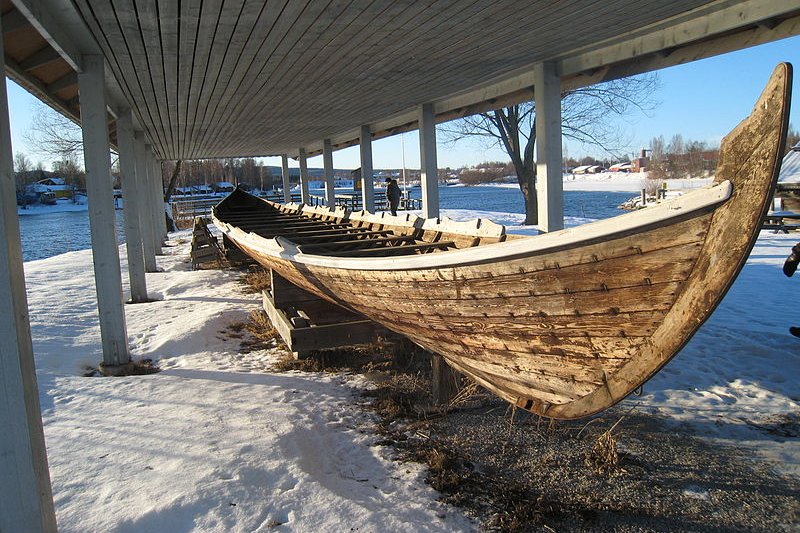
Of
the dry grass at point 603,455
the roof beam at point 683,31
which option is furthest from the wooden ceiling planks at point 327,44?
the dry grass at point 603,455

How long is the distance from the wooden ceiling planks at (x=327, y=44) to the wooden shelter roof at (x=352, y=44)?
21 millimetres

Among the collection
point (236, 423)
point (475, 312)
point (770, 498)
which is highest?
point (475, 312)

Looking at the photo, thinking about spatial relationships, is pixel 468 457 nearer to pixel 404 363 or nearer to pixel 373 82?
pixel 404 363

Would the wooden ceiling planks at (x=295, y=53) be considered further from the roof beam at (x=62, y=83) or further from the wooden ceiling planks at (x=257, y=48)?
the roof beam at (x=62, y=83)

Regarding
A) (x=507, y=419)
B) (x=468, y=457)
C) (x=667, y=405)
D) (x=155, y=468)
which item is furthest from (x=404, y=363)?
(x=155, y=468)

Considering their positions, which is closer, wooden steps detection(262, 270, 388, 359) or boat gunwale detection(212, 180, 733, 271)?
boat gunwale detection(212, 180, 733, 271)

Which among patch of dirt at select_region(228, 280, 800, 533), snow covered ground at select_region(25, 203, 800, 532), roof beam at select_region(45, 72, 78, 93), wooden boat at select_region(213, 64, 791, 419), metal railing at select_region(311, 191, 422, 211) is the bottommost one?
patch of dirt at select_region(228, 280, 800, 533)

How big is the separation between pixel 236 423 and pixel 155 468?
78 cm

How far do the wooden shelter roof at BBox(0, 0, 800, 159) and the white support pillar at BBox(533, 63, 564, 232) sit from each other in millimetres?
279

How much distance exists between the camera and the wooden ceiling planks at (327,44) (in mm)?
5008

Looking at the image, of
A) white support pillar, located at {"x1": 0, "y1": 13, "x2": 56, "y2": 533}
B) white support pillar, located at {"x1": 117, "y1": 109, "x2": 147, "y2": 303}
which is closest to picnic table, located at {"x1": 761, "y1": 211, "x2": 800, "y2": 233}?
white support pillar, located at {"x1": 117, "y1": 109, "x2": 147, "y2": 303}

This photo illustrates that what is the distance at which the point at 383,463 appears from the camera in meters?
3.60

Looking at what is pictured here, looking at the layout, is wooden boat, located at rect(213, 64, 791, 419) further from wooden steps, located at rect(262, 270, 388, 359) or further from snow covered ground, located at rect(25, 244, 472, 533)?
wooden steps, located at rect(262, 270, 388, 359)

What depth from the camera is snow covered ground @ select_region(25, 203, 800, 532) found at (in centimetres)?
292
